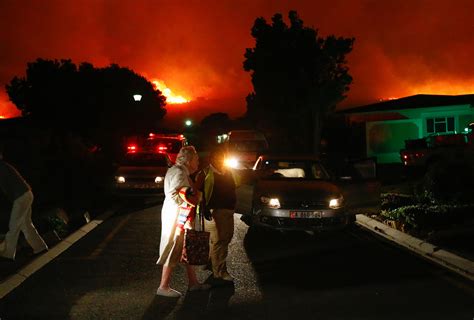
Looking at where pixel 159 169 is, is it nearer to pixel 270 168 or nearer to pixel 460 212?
pixel 270 168

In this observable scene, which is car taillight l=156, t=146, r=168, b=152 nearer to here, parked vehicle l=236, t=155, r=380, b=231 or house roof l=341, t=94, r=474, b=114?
parked vehicle l=236, t=155, r=380, b=231

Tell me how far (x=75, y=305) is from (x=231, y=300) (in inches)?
69.1

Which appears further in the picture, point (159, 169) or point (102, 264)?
point (159, 169)

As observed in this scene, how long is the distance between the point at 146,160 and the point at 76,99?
32.2 metres

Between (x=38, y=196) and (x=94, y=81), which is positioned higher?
(x=94, y=81)

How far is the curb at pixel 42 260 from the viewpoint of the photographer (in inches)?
279

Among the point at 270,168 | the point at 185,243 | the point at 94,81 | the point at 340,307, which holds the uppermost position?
the point at 94,81

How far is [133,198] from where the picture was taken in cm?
1778

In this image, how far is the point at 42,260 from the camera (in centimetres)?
862

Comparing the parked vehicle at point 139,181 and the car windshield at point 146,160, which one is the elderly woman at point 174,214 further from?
the car windshield at point 146,160

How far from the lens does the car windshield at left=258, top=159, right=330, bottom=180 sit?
12.2m

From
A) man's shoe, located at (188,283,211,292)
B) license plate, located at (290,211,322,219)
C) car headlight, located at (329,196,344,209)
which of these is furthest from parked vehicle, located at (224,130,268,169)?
man's shoe, located at (188,283,211,292)

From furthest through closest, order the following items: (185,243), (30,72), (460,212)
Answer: (30,72) < (460,212) < (185,243)

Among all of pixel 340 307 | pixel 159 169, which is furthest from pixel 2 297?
pixel 159 169
